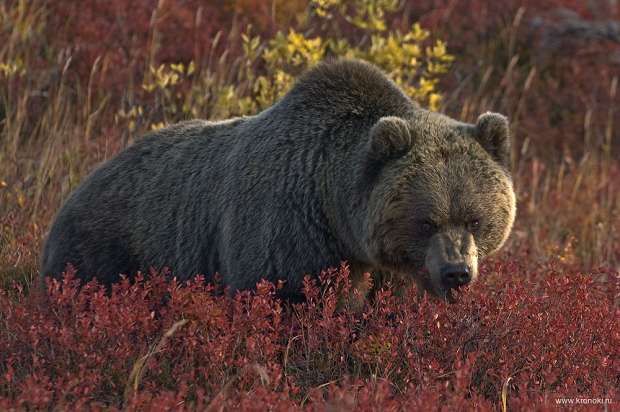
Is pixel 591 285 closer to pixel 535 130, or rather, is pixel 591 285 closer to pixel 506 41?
pixel 535 130

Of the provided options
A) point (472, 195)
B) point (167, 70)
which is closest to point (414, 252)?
point (472, 195)

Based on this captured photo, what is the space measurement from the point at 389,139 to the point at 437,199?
0.39 meters

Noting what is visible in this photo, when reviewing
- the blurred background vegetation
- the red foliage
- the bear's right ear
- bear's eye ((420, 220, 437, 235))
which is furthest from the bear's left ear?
the blurred background vegetation

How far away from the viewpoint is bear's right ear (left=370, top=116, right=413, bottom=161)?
485 cm

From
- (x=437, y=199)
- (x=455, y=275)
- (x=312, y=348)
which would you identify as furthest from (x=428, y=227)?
(x=312, y=348)

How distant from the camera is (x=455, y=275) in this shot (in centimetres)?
460

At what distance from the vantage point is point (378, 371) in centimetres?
464

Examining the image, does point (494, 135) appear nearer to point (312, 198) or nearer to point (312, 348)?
point (312, 198)

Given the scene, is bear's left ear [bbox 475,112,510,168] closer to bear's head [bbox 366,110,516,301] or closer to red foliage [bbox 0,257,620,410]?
bear's head [bbox 366,110,516,301]

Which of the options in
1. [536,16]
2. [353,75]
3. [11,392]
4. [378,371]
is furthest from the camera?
[536,16]

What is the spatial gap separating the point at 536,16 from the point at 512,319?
29.3ft

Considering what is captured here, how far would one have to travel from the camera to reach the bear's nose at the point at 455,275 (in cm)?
460

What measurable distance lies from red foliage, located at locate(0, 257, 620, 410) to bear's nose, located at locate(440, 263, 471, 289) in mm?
202

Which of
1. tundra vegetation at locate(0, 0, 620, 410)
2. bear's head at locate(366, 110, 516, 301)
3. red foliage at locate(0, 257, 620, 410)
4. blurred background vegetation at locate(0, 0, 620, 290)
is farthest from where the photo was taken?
blurred background vegetation at locate(0, 0, 620, 290)
